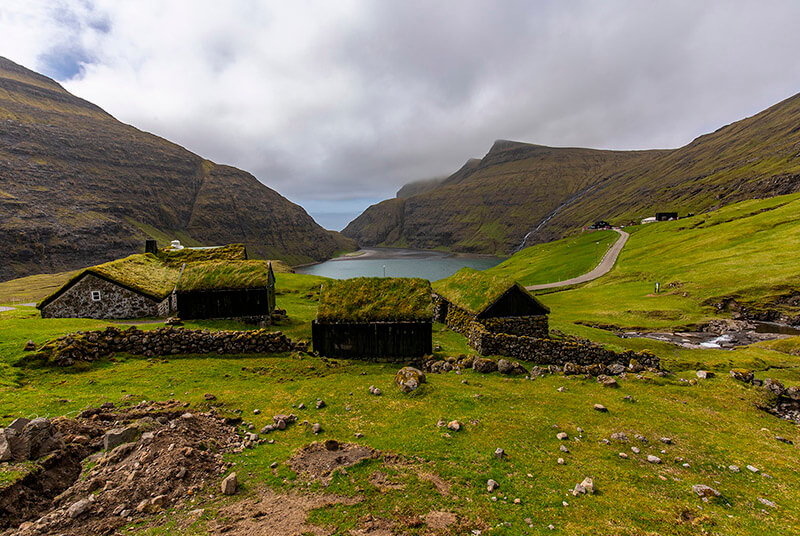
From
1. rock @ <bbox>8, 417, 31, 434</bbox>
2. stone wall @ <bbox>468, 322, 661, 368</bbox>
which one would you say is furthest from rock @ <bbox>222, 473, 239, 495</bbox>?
stone wall @ <bbox>468, 322, 661, 368</bbox>

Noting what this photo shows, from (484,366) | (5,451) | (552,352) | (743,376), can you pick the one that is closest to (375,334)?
(484,366)

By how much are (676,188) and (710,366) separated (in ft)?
703

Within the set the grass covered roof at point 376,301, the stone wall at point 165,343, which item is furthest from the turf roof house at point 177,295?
the grass covered roof at point 376,301

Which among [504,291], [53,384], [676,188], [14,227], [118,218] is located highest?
[676,188]

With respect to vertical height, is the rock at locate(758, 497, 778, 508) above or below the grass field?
below

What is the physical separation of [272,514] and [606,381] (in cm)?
1686

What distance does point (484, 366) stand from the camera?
60.8ft

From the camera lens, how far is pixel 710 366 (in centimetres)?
2111

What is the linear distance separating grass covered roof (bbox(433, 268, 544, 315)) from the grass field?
4177 millimetres

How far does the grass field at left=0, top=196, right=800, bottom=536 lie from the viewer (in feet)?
25.9

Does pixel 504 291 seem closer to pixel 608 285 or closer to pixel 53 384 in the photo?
pixel 53 384

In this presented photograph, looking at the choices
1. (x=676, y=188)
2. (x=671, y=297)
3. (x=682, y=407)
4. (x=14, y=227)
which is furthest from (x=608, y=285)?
(x=14, y=227)

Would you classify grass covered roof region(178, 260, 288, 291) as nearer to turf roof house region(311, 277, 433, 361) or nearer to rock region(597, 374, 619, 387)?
turf roof house region(311, 277, 433, 361)

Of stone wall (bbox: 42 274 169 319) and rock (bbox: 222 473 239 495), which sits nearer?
rock (bbox: 222 473 239 495)
